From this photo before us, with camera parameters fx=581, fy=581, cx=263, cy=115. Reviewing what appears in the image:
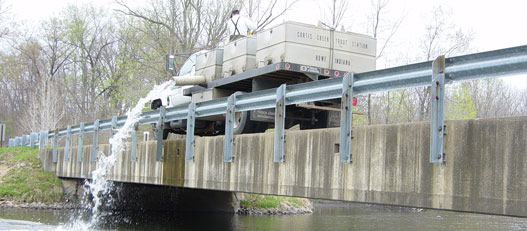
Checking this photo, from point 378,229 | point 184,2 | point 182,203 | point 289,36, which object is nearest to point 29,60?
point 184,2

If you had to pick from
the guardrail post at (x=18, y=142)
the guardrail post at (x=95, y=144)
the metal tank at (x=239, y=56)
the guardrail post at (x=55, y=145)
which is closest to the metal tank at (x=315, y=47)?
the metal tank at (x=239, y=56)

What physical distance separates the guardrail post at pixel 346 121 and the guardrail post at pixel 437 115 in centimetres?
143

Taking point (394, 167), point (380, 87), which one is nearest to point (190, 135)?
point (380, 87)

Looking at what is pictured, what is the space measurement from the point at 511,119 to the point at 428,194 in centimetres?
132

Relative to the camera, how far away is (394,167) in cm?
714

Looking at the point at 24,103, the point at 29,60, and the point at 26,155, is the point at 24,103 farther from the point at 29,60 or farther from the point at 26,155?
the point at 26,155

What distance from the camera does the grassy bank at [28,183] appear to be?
974 inches

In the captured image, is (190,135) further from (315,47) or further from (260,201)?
(260,201)

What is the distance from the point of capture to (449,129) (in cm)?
642

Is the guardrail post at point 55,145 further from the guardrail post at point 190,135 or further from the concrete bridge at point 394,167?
the concrete bridge at point 394,167

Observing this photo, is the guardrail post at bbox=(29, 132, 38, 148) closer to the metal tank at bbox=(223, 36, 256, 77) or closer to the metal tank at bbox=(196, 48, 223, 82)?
the metal tank at bbox=(196, 48, 223, 82)

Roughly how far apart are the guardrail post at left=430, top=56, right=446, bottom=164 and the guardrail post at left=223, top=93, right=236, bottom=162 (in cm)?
461

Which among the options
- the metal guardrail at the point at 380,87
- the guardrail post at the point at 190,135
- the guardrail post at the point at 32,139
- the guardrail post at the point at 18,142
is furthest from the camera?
the guardrail post at the point at 18,142

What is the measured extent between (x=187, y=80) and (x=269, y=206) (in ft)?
50.9
